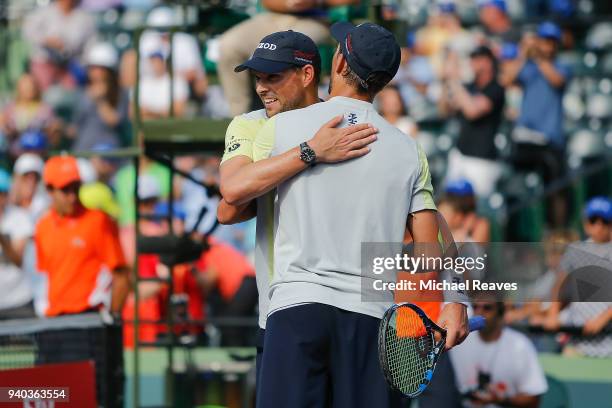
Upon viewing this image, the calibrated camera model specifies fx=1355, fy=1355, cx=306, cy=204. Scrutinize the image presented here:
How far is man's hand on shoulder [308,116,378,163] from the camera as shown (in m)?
4.55

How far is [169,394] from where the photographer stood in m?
9.73

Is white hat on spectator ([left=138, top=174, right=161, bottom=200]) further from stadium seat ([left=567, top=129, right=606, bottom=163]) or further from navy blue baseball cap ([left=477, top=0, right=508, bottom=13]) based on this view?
navy blue baseball cap ([left=477, top=0, right=508, bottom=13])

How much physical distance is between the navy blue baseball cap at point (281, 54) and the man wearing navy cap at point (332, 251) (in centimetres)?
37

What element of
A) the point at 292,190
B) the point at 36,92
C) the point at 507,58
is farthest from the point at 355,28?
the point at 36,92

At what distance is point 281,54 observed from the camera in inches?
199

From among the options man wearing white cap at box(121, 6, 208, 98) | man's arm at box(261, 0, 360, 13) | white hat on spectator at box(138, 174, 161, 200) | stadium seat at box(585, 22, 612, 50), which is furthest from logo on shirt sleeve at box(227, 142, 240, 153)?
stadium seat at box(585, 22, 612, 50)

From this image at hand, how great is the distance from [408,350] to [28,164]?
9.01 metres

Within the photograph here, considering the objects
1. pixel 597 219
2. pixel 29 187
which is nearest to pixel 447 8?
pixel 29 187

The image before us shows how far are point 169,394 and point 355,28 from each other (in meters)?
5.43

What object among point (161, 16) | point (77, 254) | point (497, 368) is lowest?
point (497, 368)

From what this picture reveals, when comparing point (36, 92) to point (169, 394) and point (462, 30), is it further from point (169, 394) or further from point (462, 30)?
point (169, 394)

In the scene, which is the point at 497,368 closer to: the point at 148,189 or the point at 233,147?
the point at 148,189

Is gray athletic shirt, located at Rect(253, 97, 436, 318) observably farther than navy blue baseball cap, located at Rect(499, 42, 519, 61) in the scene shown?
No

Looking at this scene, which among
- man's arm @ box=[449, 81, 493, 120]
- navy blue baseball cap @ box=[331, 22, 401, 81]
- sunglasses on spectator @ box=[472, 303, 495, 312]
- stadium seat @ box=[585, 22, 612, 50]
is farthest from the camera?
stadium seat @ box=[585, 22, 612, 50]
